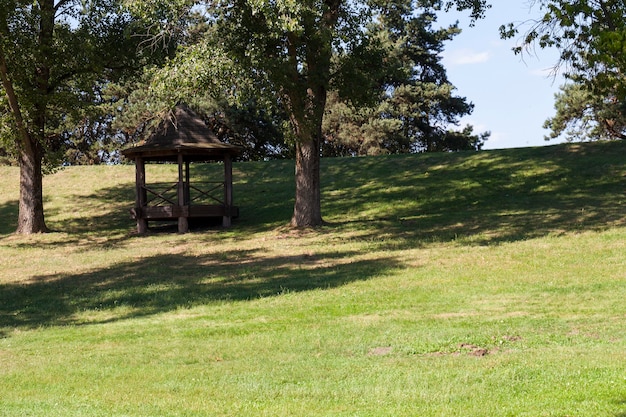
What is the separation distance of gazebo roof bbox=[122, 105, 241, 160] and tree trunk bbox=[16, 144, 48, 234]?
3.11m

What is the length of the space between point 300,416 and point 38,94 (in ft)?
66.8

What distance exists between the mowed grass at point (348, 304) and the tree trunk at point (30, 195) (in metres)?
0.79

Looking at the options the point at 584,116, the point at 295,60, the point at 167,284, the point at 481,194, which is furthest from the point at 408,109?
the point at 167,284

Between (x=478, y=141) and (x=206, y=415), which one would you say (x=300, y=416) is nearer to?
(x=206, y=415)

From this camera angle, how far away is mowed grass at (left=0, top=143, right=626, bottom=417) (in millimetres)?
8180

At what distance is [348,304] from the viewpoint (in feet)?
45.2

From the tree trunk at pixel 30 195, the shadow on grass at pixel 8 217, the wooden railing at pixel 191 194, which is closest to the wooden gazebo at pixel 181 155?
the wooden railing at pixel 191 194

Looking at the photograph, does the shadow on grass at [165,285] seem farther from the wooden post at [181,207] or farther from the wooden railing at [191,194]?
the wooden railing at [191,194]

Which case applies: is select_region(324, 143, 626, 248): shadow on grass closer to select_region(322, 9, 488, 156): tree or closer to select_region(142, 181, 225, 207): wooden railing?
select_region(142, 181, 225, 207): wooden railing

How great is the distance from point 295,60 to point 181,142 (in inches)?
224

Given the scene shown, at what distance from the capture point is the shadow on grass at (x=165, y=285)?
1474cm

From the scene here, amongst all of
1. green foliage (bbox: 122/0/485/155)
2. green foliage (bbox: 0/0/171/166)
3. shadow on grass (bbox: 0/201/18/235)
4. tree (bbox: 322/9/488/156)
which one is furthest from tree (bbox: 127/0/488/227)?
tree (bbox: 322/9/488/156)

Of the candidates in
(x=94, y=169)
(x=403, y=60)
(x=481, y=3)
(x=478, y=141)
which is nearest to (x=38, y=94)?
(x=94, y=169)

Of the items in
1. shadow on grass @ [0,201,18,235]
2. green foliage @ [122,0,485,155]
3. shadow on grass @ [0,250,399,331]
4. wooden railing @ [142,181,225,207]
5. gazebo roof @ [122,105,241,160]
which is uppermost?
green foliage @ [122,0,485,155]
